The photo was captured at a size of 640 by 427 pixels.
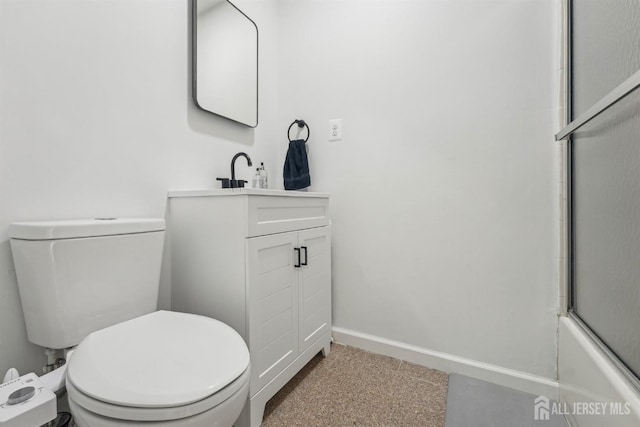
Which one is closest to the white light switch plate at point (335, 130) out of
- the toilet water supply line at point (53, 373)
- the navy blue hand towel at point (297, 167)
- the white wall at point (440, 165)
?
the white wall at point (440, 165)

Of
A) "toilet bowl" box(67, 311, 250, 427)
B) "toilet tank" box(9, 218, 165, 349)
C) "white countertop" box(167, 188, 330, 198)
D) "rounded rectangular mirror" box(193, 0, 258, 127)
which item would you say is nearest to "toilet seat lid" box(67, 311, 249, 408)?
"toilet bowl" box(67, 311, 250, 427)

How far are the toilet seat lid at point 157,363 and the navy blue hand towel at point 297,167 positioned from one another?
3.23 ft

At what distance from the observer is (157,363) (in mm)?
642

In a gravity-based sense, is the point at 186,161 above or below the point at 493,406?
above

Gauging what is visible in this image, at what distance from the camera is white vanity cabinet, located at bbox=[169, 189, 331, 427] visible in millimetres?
990

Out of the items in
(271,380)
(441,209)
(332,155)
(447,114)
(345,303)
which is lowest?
(271,380)

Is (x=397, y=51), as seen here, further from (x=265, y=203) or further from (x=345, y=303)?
(x=345, y=303)

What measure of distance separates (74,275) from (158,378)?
1.44ft

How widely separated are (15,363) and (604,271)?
1.76 metres

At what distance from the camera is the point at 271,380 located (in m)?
1.09

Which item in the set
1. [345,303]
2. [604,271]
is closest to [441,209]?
[604,271]

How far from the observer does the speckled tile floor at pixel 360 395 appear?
3.52ft

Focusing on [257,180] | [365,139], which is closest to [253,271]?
[257,180]

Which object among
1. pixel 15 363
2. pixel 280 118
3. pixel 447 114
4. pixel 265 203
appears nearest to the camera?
pixel 15 363
